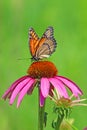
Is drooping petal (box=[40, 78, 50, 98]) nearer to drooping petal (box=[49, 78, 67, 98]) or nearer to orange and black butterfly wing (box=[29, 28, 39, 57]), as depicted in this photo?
drooping petal (box=[49, 78, 67, 98])

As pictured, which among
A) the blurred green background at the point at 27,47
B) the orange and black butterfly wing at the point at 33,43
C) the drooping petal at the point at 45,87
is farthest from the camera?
the blurred green background at the point at 27,47

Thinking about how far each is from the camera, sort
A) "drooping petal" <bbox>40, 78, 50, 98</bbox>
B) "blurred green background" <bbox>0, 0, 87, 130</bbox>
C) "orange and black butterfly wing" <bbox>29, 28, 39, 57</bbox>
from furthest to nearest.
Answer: "blurred green background" <bbox>0, 0, 87, 130</bbox>
"orange and black butterfly wing" <bbox>29, 28, 39, 57</bbox>
"drooping petal" <bbox>40, 78, 50, 98</bbox>

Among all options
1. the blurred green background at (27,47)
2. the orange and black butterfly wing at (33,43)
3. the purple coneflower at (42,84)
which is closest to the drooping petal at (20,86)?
the purple coneflower at (42,84)

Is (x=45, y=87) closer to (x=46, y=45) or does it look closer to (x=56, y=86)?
(x=56, y=86)

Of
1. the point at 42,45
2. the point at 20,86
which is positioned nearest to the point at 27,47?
the point at 42,45

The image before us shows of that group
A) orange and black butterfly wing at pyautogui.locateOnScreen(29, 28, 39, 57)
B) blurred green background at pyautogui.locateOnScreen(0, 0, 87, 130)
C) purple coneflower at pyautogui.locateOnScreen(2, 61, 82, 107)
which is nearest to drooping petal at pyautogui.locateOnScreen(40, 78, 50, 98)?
purple coneflower at pyautogui.locateOnScreen(2, 61, 82, 107)

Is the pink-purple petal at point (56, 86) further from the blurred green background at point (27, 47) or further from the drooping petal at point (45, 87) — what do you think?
the blurred green background at point (27, 47)

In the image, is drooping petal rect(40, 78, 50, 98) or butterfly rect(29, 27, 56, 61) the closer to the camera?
drooping petal rect(40, 78, 50, 98)
